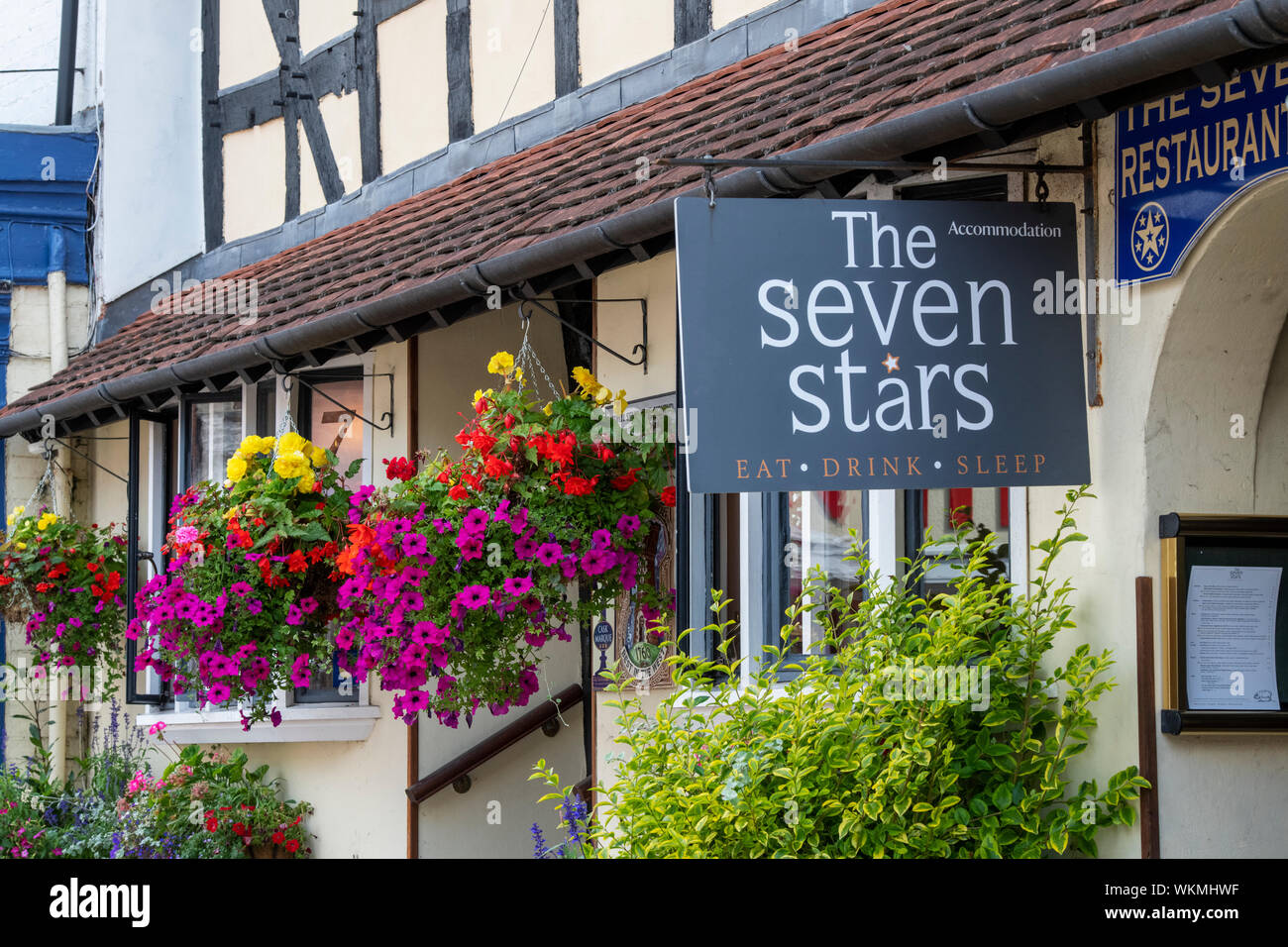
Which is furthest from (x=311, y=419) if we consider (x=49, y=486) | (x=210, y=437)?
(x=49, y=486)

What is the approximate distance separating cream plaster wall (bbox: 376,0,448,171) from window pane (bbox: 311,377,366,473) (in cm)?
132

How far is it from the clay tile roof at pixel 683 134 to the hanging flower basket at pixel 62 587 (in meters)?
1.00

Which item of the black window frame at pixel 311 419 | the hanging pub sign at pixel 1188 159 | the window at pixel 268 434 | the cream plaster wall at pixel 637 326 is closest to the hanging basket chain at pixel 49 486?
the window at pixel 268 434

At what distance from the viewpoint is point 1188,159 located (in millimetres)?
3752

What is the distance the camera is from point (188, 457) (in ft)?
28.7

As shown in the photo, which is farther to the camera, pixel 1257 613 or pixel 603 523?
pixel 603 523

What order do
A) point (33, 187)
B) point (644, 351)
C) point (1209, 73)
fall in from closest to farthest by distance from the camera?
point (1209, 73) → point (644, 351) → point (33, 187)

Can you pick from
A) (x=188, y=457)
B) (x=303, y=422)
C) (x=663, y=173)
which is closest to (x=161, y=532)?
(x=188, y=457)

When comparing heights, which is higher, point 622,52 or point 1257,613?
point 622,52

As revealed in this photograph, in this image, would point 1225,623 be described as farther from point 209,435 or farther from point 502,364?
point 209,435

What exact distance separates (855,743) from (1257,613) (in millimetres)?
1103

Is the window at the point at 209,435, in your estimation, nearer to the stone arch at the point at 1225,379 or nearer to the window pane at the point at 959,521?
the window pane at the point at 959,521

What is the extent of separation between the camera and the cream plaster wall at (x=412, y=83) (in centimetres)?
803

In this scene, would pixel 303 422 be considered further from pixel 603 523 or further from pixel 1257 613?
pixel 1257 613
